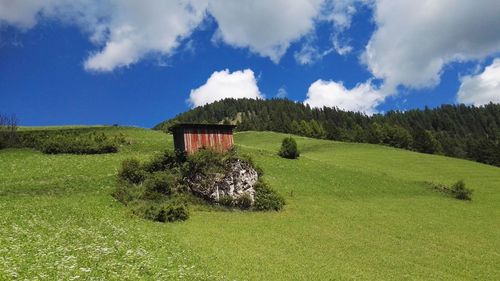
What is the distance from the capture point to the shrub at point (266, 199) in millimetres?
45469

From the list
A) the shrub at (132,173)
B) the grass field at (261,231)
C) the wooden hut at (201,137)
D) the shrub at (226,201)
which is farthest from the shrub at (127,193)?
the shrub at (226,201)

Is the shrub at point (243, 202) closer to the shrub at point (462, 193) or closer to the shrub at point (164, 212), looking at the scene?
the shrub at point (164, 212)

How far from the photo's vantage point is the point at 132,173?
4812 centimetres

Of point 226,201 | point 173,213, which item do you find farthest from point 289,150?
point 173,213

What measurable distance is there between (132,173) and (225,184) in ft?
35.6

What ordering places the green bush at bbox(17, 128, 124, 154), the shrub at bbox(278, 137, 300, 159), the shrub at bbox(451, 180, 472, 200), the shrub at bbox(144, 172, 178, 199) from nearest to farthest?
the shrub at bbox(144, 172, 178, 199)
the shrub at bbox(451, 180, 472, 200)
the green bush at bbox(17, 128, 124, 154)
the shrub at bbox(278, 137, 300, 159)

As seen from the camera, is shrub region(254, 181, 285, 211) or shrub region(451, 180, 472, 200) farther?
shrub region(451, 180, 472, 200)

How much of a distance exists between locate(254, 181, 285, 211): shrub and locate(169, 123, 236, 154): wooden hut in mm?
7791

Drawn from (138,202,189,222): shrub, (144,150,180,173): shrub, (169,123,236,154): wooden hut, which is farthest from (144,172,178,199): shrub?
(138,202,189,222): shrub

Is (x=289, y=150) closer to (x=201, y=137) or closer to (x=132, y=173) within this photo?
(x=201, y=137)

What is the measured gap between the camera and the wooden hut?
50469mm

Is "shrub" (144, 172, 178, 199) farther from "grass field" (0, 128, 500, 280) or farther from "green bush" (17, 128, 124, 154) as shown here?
"green bush" (17, 128, 124, 154)

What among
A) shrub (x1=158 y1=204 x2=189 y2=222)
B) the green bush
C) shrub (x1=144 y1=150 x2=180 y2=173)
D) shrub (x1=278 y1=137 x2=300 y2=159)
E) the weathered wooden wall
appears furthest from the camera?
shrub (x1=278 y1=137 x2=300 y2=159)

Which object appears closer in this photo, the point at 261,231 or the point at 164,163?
the point at 261,231
